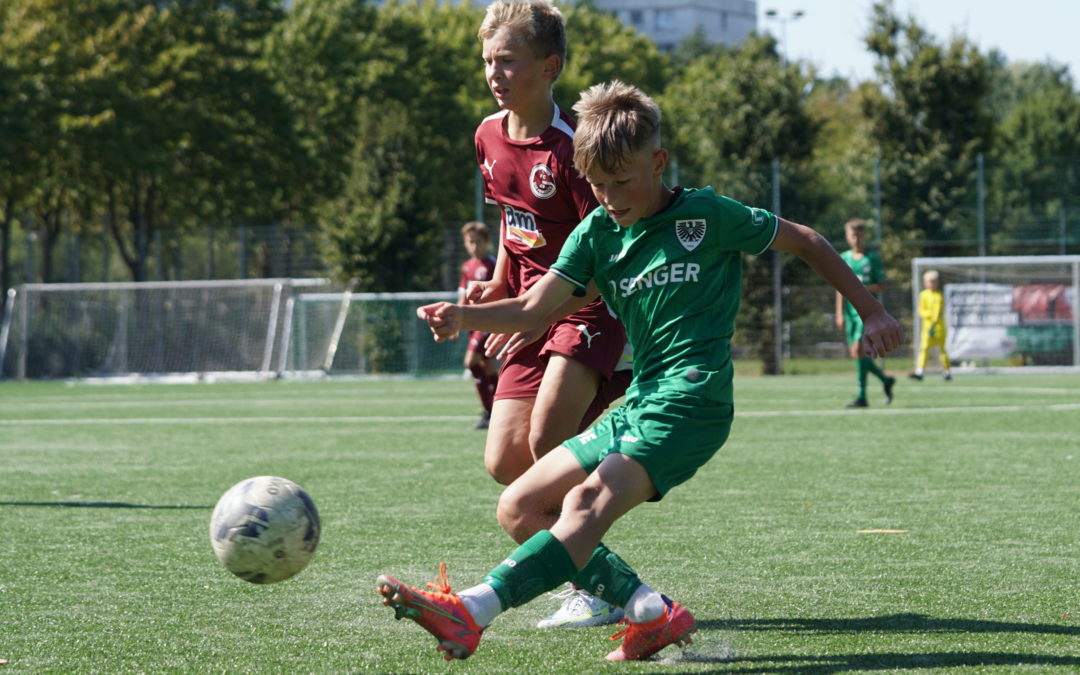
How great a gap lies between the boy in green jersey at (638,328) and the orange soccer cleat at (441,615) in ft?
0.43

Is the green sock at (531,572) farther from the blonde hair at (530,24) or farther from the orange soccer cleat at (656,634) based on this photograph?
the blonde hair at (530,24)

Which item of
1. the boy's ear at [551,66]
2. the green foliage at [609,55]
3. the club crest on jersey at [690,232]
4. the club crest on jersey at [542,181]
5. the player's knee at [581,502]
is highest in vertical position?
the green foliage at [609,55]

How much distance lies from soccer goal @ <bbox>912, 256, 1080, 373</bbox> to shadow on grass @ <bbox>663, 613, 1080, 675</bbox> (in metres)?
22.3

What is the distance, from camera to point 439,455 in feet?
37.1

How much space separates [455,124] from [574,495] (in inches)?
1524

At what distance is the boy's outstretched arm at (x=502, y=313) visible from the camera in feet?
12.6

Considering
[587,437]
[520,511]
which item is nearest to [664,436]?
[587,437]

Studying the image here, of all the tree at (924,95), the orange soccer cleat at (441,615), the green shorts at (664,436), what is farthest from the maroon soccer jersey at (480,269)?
the tree at (924,95)

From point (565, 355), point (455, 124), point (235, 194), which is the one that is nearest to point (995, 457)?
point (565, 355)

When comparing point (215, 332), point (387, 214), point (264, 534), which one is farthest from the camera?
point (387, 214)

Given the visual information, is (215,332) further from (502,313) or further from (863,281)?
(502,313)

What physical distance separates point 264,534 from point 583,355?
1263 mm

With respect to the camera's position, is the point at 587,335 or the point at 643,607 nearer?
the point at 643,607

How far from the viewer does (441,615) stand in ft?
11.7
